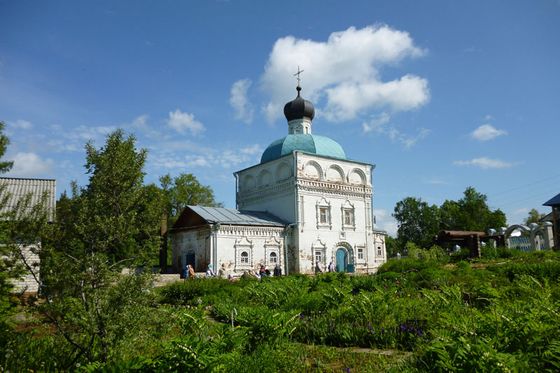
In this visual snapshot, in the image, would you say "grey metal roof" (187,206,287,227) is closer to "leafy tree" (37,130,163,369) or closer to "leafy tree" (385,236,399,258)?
"leafy tree" (37,130,163,369)

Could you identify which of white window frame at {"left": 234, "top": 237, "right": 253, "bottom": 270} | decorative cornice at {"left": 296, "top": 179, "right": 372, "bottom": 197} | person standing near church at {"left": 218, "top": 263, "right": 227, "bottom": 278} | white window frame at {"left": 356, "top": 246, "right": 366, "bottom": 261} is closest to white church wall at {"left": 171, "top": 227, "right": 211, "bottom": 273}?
person standing near church at {"left": 218, "top": 263, "right": 227, "bottom": 278}

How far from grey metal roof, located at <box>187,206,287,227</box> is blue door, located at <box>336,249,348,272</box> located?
4086 mm

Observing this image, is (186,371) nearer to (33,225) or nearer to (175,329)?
(33,225)

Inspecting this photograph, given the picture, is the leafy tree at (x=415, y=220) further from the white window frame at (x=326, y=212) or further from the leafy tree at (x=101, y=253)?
the leafy tree at (x=101, y=253)

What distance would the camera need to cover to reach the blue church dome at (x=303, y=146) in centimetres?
2944

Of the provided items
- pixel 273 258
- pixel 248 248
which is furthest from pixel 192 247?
pixel 273 258

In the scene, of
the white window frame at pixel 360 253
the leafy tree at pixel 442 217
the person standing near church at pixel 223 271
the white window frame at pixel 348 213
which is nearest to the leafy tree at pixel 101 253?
the person standing near church at pixel 223 271

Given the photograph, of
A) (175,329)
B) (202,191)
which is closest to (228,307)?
(175,329)

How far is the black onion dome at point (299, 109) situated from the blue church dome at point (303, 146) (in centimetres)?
198

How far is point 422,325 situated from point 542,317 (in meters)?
1.76

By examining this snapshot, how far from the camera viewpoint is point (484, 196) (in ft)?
166

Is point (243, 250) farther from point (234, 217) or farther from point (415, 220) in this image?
point (415, 220)

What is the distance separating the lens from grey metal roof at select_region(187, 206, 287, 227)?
24609mm

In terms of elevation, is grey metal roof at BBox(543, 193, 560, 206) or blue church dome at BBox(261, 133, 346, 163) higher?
blue church dome at BBox(261, 133, 346, 163)
